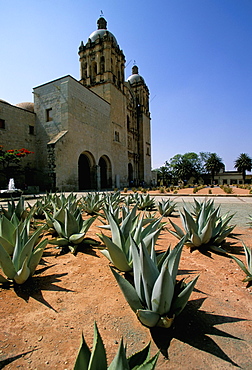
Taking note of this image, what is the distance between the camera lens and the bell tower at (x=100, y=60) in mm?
23609

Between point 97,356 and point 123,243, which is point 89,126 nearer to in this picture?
point 123,243

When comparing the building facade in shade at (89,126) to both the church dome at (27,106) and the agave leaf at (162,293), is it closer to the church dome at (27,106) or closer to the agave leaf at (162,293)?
the church dome at (27,106)

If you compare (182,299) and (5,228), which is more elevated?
(5,228)

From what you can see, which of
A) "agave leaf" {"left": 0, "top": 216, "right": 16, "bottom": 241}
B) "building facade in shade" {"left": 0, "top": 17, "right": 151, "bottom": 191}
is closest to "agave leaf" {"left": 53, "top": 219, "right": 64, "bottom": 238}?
"agave leaf" {"left": 0, "top": 216, "right": 16, "bottom": 241}

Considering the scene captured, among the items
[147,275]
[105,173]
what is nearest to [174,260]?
[147,275]

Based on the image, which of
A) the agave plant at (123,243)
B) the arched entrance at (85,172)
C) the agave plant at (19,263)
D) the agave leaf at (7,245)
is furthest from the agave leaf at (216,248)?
the arched entrance at (85,172)

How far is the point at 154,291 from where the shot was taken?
1080 millimetres

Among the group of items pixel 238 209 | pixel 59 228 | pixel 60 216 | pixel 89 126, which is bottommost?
pixel 238 209

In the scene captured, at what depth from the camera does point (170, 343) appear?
3.46 feet

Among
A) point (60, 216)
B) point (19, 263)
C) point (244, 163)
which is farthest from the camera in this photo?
point (244, 163)

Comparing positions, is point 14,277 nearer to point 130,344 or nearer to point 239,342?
point 130,344

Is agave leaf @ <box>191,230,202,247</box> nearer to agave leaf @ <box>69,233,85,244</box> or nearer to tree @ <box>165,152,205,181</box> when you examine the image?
agave leaf @ <box>69,233,85,244</box>

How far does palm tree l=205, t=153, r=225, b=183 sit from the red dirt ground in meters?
59.2

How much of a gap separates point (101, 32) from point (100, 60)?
13.8 feet
